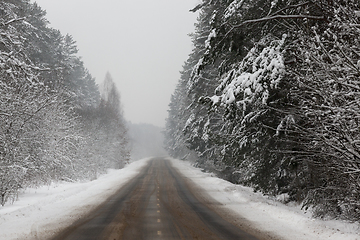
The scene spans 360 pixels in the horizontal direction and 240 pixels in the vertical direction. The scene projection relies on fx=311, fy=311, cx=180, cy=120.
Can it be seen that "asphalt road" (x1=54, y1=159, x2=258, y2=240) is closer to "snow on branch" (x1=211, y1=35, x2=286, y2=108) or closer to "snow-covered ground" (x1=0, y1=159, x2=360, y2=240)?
"snow-covered ground" (x1=0, y1=159, x2=360, y2=240)

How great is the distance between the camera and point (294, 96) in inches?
284

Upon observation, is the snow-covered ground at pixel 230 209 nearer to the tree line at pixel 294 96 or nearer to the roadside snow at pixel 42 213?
the roadside snow at pixel 42 213

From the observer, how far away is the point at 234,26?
30.8 feet

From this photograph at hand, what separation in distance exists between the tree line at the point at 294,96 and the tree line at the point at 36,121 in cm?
551

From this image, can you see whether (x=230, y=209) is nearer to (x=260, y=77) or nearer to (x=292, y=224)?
(x=292, y=224)

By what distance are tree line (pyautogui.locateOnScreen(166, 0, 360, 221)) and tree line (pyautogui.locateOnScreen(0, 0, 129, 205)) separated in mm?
5509

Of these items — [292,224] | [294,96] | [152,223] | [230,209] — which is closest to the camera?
[294,96]

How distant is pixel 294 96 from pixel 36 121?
13.5m

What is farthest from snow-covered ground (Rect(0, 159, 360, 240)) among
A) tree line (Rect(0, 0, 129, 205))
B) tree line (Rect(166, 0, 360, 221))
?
tree line (Rect(0, 0, 129, 205))

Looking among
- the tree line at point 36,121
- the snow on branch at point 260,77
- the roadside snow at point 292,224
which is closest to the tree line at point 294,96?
the snow on branch at point 260,77

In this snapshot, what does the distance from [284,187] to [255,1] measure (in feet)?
24.3

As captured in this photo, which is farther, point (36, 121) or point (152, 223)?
point (36, 121)

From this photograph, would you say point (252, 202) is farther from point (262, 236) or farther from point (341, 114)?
point (341, 114)

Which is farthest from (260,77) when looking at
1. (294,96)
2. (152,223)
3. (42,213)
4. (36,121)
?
(36,121)
